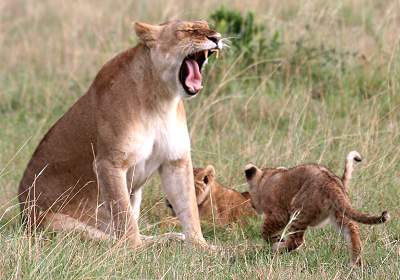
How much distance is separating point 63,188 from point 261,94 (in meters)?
2.73

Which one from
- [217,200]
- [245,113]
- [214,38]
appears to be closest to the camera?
[214,38]

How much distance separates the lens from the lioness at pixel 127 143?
5934 millimetres

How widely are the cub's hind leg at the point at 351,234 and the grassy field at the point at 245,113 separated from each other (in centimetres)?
7

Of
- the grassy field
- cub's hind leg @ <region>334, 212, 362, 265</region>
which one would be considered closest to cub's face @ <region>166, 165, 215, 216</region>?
the grassy field

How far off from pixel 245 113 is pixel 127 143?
2461 millimetres

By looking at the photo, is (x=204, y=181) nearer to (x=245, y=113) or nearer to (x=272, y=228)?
(x=272, y=228)

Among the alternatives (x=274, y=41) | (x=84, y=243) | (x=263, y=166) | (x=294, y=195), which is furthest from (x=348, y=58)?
(x=84, y=243)

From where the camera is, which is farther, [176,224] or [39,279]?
[176,224]

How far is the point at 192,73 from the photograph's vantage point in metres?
5.93

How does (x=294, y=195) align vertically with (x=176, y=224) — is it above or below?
above

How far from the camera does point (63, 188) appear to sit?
632cm

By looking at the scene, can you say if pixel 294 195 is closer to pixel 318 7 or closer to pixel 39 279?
pixel 39 279

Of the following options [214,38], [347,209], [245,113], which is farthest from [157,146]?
[245,113]

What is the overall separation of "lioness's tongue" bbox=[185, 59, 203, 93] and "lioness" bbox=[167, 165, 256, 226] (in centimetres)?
106
